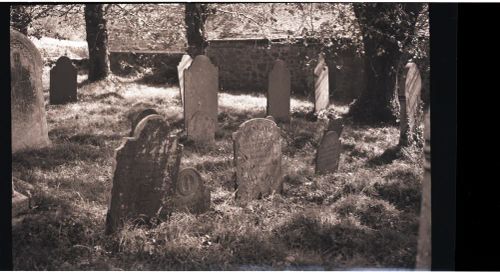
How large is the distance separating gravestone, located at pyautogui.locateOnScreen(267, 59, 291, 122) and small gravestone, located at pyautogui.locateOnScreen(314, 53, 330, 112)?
1239mm

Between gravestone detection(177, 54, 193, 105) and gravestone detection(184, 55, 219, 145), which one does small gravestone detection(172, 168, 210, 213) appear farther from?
gravestone detection(177, 54, 193, 105)

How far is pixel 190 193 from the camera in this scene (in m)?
5.80

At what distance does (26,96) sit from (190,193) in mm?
3418

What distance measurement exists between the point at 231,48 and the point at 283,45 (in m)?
1.84

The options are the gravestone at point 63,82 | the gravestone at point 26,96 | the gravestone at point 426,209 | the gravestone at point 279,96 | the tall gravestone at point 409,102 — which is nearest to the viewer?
the gravestone at point 426,209

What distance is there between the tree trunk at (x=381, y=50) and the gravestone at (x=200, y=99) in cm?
336

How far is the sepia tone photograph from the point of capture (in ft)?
17.2

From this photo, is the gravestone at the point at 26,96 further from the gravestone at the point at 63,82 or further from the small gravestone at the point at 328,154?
the small gravestone at the point at 328,154

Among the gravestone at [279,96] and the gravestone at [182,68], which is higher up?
the gravestone at [182,68]

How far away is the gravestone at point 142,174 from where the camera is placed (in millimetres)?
5254

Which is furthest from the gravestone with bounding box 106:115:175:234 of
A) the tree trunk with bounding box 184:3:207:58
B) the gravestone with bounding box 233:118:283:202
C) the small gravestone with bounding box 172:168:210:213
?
the tree trunk with bounding box 184:3:207:58

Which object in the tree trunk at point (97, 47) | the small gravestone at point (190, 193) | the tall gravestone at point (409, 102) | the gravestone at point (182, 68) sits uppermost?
the tree trunk at point (97, 47)

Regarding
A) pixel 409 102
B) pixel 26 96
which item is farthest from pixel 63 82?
pixel 409 102

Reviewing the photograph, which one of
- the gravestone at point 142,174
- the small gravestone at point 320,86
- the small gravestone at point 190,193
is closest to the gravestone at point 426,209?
the small gravestone at point 190,193
